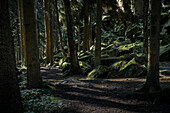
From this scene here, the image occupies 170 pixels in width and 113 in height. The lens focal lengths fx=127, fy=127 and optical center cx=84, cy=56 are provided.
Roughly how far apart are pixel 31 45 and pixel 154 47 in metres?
5.12

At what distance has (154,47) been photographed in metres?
4.46

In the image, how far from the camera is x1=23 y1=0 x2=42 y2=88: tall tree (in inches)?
227

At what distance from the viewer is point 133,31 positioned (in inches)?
657

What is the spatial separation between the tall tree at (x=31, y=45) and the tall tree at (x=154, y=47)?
480 centimetres

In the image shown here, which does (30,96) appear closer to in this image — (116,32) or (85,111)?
(85,111)

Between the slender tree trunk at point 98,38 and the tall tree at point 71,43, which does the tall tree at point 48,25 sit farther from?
the slender tree trunk at point 98,38

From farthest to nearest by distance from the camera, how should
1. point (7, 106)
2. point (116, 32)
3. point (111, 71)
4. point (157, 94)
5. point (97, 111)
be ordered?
1. point (116, 32)
2. point (111, 71)
3. point (157, 94)
4. point (97, 111)
5. point (7, 106)

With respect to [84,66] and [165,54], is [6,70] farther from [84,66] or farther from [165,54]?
[165,54]

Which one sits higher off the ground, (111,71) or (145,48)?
(145,48)

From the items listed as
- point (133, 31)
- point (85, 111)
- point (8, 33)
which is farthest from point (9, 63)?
point (133, 31)

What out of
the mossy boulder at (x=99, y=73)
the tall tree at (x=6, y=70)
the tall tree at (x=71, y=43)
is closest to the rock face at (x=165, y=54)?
the mossy boulder at (x=99, y=73)

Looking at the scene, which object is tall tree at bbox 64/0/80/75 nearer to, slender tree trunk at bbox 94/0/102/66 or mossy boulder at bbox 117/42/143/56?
slender tree trunk at bbox 94/0/102/66

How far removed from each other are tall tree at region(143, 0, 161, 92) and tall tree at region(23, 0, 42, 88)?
480cm

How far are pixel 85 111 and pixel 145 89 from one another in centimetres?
248
